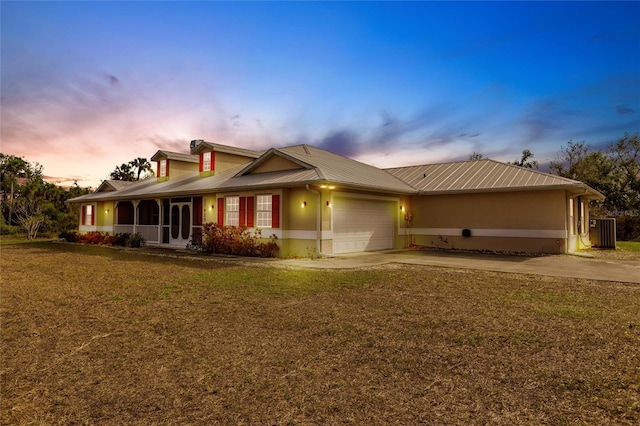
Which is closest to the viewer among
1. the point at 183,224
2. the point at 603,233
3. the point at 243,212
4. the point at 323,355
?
the point at 323,355

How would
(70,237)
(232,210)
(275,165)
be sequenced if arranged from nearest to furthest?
(232,210), (275,165), (70,237)

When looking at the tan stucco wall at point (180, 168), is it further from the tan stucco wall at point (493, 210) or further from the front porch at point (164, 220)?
the tan stucco wall at point (493, 210)

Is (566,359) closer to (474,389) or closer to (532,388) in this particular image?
(532,388)

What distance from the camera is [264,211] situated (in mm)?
14680

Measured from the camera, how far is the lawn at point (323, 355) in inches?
119

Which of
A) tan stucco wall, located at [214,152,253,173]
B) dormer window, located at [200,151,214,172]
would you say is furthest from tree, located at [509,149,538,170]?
dormer window, located at [200,151,214,172]

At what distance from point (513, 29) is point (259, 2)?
8.58 m

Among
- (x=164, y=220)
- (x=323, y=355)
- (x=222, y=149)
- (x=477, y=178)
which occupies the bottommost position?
(x=323, y=355)

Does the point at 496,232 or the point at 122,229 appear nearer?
the point at 496,232

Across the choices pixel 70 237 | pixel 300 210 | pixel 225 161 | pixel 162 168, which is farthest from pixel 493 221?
pixel 70 237

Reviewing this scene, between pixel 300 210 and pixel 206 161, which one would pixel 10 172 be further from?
pixel 300 210

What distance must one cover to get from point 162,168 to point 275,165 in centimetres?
1119

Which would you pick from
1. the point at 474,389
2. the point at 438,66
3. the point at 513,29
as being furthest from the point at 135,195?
the point at 474,389

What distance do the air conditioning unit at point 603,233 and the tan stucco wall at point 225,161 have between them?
19.6m
